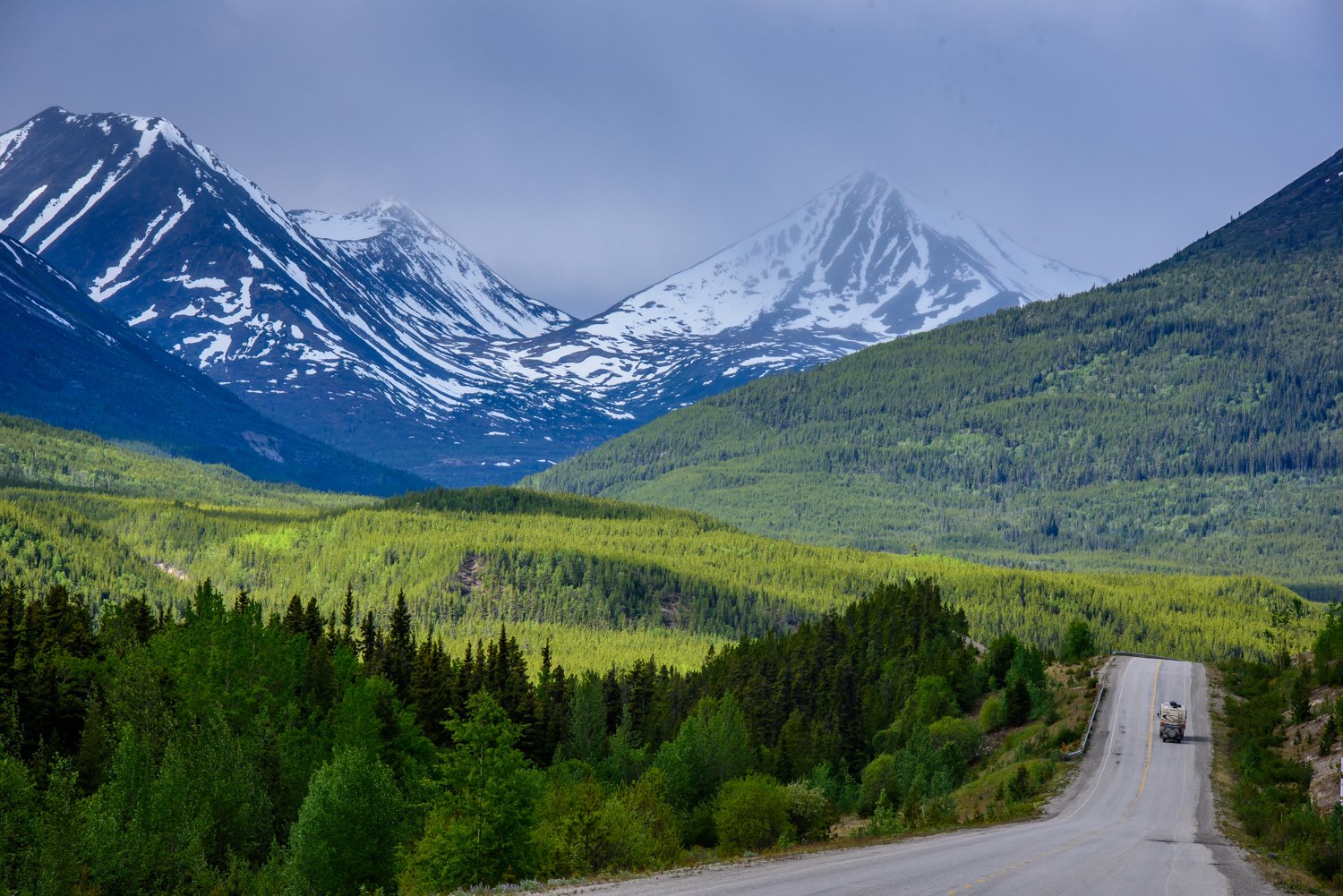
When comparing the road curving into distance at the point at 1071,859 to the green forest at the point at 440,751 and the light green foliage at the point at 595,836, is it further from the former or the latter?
the light green foliage at the point at 595,836

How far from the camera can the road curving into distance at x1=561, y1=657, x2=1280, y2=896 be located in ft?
134

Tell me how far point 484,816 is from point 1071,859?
25129 millimetres

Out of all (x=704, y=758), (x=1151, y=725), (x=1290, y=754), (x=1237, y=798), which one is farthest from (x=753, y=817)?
(x=1151, y=725)

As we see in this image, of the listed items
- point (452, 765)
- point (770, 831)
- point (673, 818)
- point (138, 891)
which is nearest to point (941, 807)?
point (770, 831)

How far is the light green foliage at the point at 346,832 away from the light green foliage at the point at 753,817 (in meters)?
20.7

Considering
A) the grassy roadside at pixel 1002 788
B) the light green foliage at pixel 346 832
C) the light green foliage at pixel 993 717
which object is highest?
the light green foliage at pixel 993 717

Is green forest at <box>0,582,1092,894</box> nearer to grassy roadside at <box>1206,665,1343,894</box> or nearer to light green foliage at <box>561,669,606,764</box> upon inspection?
light green foliage at <box>561,669,606,764</box>

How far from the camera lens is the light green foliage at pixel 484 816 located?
5616cm

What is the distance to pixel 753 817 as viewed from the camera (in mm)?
80062

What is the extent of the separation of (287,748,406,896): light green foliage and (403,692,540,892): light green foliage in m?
10.3

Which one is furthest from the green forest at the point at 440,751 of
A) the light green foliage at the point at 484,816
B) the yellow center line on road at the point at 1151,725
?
the yellow center line on road at the point at 1151,725

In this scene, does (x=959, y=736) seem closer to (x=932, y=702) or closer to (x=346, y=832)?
(x=932, y=702)

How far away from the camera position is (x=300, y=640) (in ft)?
366

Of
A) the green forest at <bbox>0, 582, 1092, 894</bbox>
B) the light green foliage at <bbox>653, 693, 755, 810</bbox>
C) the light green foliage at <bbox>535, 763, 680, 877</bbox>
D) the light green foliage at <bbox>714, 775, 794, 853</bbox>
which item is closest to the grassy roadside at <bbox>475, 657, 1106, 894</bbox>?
the green forest at <bbox>0, 582, 1092, 894</bbox>
